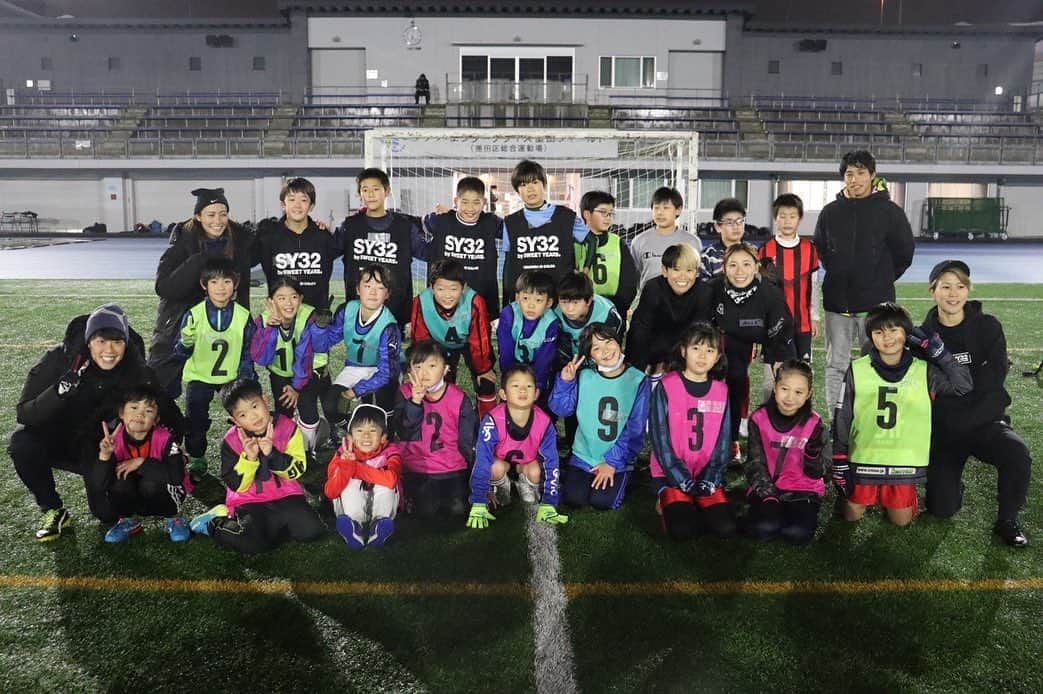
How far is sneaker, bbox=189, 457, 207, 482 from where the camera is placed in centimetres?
461

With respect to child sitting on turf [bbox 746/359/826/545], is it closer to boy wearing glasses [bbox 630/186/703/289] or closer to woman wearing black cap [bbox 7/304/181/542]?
boy wearing glasses [bbox 630/186/703/289]

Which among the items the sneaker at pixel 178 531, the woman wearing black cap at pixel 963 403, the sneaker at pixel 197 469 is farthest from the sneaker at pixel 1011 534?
the sneaker at pixel 197 469

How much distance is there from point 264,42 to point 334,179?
8.75m

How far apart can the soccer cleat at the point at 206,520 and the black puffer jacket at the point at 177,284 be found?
1.53 m

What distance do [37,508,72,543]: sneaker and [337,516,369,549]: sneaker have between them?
1.37 meters

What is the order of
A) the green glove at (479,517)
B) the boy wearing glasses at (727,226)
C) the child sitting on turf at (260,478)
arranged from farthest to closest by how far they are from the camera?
the boy wearing glasses at (727,226) < the green glove at (479,517) < the child sitting on turf at (260,478)

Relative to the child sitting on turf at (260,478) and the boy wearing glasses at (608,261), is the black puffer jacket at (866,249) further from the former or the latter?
the child sitting on turf at (260,478)

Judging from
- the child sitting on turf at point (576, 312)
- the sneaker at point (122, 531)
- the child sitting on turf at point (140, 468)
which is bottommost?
the sneaker at point (122, 531)

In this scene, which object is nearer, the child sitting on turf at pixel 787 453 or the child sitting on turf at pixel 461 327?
the child sitting on turf at pixel 787 453

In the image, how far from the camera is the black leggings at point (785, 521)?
3645 millimetres

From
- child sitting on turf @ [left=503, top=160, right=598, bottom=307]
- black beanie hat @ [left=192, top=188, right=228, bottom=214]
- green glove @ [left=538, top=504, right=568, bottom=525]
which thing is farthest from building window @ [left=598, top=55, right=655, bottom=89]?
green glove @ [left=538, top=504, right=568, bottom=525]

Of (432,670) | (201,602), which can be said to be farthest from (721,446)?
(201,602)

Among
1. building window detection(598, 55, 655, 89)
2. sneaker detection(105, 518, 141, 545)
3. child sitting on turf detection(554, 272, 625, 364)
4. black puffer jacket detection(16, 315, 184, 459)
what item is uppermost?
building window detection(598, 55, 655, 89)

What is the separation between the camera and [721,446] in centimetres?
405
